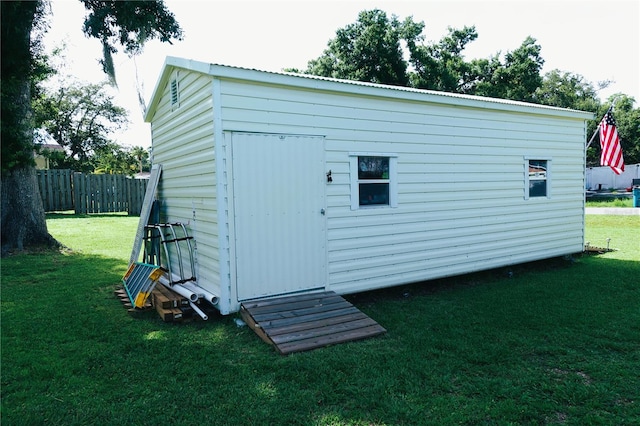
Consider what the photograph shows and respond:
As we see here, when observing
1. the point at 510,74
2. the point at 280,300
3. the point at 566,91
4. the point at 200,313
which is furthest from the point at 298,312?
the point at 566,91

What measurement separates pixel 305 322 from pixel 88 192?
14.7m

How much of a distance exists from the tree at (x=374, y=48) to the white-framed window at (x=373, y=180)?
21.1 m

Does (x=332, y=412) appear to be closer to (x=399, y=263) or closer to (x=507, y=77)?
(x=399, y=263)

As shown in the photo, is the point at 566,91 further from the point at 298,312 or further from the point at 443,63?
the point at 298,312

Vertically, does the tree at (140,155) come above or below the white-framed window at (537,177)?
above

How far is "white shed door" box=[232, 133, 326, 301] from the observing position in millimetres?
4863

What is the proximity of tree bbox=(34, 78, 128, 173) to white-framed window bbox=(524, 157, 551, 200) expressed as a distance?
30.5m

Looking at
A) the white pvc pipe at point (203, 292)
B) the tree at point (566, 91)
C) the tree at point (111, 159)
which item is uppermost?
the tree at point (566, 91)

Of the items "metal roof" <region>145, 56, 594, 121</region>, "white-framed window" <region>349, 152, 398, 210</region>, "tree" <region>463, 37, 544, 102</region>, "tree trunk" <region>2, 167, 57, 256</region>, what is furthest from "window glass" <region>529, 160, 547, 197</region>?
"tree" <region>463, 37, 544, 102</region>

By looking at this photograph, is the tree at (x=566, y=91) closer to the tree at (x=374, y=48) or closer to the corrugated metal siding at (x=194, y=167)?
the tree at (x=374, y=48)

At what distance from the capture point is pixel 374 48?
83.8 ft

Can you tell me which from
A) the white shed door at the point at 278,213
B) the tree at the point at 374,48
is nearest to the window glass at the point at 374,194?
the white shed door at the point at 278,213

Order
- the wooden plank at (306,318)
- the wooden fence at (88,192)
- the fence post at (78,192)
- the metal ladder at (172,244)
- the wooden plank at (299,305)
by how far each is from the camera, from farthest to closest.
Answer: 1. the fence post at (78,192)
2. the wooden fence at (88,192)
3. the metal ladder at (172,244)
4. the wooden plank at (299,305)
5. the wooden plank at (306,318)

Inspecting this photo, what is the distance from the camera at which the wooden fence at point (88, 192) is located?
15.4 meters
